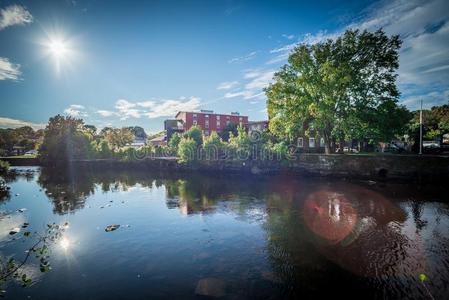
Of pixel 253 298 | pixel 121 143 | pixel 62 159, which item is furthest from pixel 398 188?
pixel 121 143

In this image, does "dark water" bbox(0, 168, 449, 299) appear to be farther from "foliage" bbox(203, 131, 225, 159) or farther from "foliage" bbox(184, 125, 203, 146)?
"foliage" bbox(184, 125, 203, 146)

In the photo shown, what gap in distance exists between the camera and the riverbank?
26.8 meters

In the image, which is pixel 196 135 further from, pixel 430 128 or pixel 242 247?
pixel 430 128

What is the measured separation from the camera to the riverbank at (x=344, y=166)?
26777mm

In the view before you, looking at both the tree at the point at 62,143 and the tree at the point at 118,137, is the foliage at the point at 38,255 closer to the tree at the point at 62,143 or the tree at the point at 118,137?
the tree at the point at 62,143

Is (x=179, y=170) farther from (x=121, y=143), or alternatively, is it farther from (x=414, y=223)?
(x=121, y=143)

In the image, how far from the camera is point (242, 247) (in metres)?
11.6

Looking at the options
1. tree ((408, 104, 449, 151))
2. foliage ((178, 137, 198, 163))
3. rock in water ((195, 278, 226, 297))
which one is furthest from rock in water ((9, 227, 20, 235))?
tree ((408, 104, 449, 151))

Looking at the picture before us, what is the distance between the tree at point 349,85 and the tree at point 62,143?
171 feet

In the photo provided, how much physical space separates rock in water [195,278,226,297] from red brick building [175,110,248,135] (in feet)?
225

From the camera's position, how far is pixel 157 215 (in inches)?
688

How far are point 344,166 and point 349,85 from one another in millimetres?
11213

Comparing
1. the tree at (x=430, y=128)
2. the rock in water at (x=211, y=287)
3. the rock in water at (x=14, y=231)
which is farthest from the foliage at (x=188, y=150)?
the tree at (x=430, y=128)

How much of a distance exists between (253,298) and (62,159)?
64.0 meters
